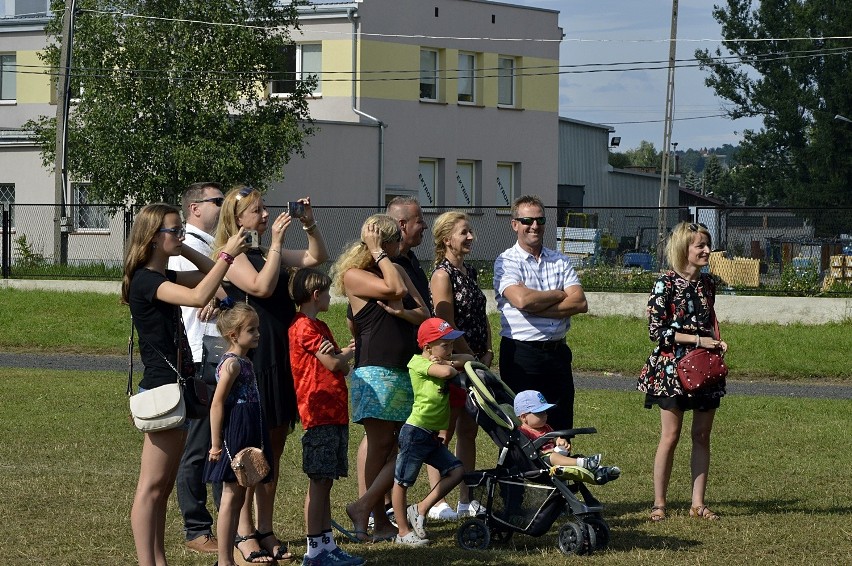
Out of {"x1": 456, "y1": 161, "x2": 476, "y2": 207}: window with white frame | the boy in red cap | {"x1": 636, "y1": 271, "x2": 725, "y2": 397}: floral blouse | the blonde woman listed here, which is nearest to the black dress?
the boy in red cap

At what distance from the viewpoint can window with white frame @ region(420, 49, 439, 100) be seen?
44.9 m

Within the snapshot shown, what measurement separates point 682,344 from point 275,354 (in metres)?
2.94

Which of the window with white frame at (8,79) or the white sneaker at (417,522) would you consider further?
the window with white frame at (8,79)

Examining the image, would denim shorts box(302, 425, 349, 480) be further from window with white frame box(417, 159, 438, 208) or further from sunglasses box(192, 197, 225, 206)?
window with white frame box(417, 159, 438, 208)

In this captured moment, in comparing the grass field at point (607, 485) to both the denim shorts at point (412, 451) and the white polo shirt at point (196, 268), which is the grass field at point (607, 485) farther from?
the white polo shirt at point (196, 268)

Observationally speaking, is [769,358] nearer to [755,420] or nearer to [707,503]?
[755,420]

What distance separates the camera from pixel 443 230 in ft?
28.2

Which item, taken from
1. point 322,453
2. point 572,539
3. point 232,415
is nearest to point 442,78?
point 572,539

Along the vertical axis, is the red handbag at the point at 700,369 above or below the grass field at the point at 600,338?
above

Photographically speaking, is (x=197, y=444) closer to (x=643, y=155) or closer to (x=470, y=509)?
(x=470, y=509)

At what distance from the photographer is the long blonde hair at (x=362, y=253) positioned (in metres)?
7.73

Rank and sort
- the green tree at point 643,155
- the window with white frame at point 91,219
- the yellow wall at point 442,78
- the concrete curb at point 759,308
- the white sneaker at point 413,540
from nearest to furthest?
1. the white sneaker at point 413,540
2. the concrete curb at point 759,308
3. the window with white frame at point 91,219
4. the yellow wall at point 442,78
5. the green tree at point 643,155

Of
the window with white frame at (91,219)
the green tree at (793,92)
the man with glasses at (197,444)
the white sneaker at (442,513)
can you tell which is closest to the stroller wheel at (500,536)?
the white sneaker at (442,513)

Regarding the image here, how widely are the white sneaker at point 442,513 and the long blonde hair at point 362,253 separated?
178 centimetres
